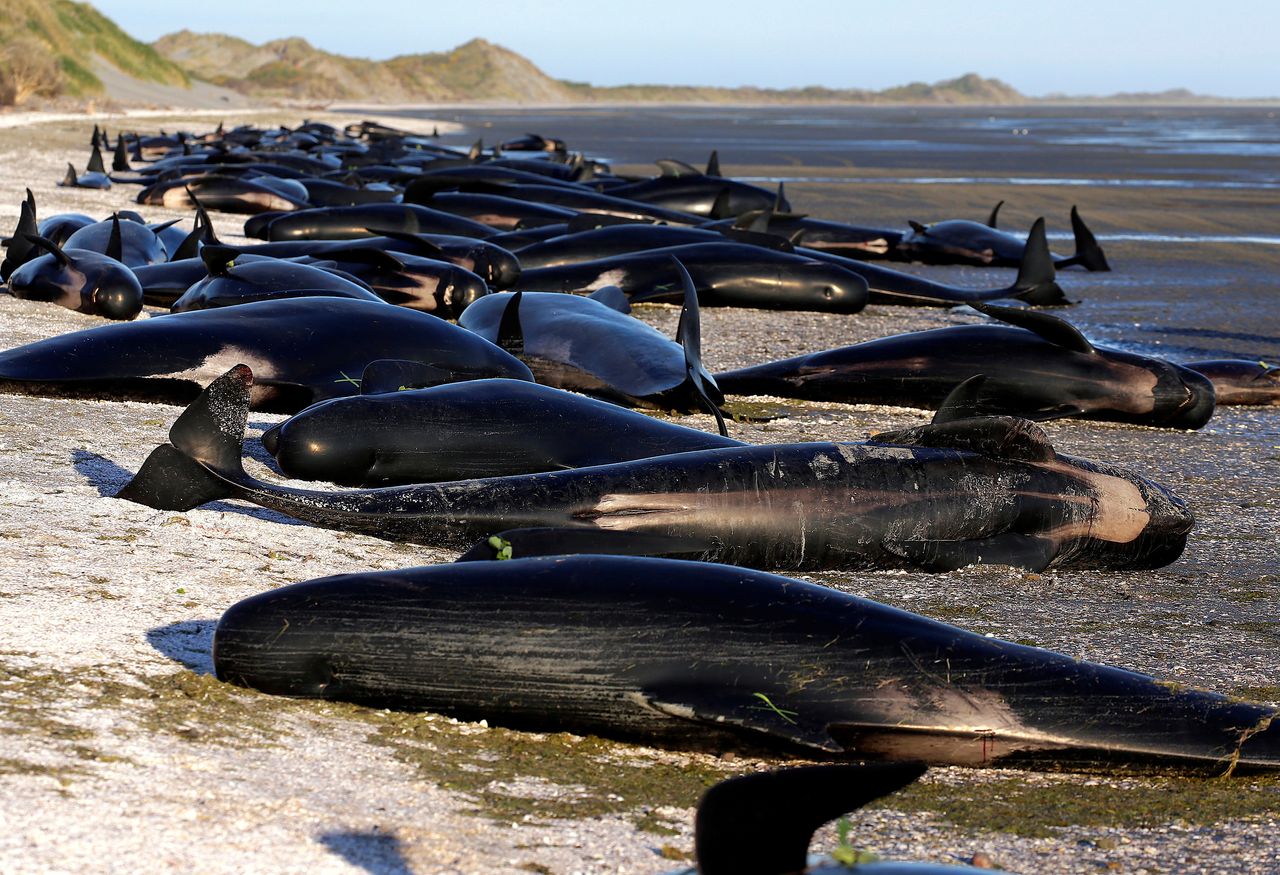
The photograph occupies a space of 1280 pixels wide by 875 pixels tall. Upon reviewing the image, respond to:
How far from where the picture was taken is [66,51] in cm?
5675

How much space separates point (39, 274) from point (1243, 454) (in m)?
6.77

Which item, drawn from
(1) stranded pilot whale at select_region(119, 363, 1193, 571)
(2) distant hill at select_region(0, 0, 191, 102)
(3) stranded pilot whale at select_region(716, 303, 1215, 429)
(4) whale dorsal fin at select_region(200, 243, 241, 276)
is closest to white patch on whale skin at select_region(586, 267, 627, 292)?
(3) stranded pilot whale at select_region(716, 303, 1215, 429)

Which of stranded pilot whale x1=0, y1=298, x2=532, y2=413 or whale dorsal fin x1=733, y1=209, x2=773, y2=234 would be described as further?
whale dorsal fin x1=733, y1=209, x2=773, y2=234

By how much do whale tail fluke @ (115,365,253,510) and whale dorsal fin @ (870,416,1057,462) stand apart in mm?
2023

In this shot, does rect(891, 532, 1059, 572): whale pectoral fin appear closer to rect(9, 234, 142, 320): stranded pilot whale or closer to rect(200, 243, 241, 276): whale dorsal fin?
rect(200, 243, 241, 276): whale dorsal fin

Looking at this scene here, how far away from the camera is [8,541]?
3783 millimetres

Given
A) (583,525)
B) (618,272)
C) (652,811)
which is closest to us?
(652,811)

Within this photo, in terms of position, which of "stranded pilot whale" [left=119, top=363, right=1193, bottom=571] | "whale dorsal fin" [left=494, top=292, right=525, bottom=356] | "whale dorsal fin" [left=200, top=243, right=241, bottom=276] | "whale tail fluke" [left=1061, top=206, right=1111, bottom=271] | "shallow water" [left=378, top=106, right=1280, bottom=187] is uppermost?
"shallow water" [left=378, top=106, right=1280, bottom=187]

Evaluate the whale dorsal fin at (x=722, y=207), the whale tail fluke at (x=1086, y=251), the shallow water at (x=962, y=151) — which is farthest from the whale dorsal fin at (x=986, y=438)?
the shallow water at (x=962, y=151)

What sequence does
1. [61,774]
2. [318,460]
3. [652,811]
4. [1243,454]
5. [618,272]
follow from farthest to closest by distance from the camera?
[618,272] < [1243,454] < [318,460] < [652,811] < [61,774]

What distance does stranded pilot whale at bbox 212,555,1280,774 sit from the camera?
3.05m

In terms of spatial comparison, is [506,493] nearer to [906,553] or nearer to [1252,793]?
[906,553]

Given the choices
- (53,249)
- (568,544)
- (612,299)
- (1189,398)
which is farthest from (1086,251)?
(568,544)

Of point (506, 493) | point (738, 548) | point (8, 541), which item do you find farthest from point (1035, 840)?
point (8, 541)
